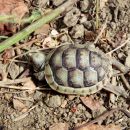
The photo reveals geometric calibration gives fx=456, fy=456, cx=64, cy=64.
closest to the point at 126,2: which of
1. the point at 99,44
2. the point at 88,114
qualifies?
the point at 99,44

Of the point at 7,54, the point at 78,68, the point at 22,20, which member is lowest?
the point at 78,68

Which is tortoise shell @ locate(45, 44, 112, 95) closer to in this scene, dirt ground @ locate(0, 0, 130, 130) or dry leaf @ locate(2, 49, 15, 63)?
dirt ground @ locate(0, 0, 130, 130)

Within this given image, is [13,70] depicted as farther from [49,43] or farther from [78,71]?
[78,71]

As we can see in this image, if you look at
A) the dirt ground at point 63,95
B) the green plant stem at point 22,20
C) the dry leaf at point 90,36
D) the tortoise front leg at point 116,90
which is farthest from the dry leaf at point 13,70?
the tortoise front leg at point 116,90

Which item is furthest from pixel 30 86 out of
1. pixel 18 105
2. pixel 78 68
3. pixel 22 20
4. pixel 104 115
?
pixel 104 115

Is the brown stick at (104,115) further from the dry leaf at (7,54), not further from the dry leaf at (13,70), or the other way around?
the dry leaf at (7,54)

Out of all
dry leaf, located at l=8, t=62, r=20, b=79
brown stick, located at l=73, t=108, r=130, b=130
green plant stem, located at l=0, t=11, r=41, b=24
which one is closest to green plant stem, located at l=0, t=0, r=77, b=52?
green plant stem, located at l=0, t=11, r=41, b=24

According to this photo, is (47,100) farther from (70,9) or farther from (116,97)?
(70,9)
